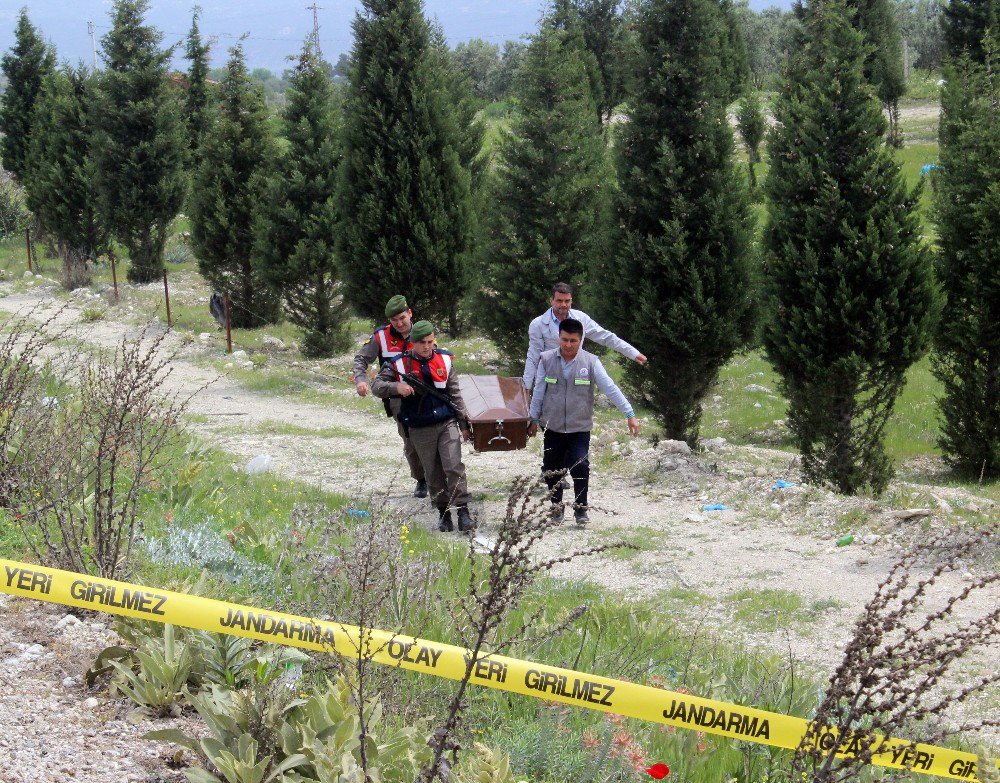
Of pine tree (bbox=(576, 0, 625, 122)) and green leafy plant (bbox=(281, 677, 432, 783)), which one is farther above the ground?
pine tree (bbox=(576, 0, 625, 122))

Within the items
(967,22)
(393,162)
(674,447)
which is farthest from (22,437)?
(967,22)

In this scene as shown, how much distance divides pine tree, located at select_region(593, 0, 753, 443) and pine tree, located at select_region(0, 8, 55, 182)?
28187 millimetres

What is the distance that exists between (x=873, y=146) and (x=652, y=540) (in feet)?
14.2

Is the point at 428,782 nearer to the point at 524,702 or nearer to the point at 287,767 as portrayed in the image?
the point at 287,767

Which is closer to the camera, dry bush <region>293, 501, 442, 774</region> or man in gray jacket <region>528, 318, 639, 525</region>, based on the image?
dry bush <region>293, 501, 442, 774</region>

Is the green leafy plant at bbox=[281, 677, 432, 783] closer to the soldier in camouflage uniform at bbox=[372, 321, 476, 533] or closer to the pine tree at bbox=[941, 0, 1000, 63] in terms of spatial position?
the soldier in camouflage uniform at bbox=[372, 321, 476, 533]

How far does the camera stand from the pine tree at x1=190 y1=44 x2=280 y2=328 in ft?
64.1

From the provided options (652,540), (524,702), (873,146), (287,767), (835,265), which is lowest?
(652,540)

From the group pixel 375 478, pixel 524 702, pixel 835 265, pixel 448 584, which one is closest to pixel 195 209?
pixel 375 478

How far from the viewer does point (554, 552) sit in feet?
27.3

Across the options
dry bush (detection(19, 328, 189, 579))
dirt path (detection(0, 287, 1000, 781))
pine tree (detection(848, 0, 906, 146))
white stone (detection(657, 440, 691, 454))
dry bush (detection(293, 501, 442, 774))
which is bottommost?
dirt path (detection(0, 287, 1000, 781))

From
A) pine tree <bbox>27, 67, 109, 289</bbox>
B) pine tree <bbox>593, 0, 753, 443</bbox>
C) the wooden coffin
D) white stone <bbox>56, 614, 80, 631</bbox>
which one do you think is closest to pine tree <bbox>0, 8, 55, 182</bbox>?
pine tree <bbox>27, 67, 109, 289</bbox>

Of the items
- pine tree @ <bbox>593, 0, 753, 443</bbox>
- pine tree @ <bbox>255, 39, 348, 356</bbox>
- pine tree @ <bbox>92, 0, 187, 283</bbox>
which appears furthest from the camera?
pine tree @ <bbox>92, 0, 187, 283</bbox>

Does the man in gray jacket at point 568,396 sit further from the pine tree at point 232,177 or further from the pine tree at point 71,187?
the pine tree at point 71,187
